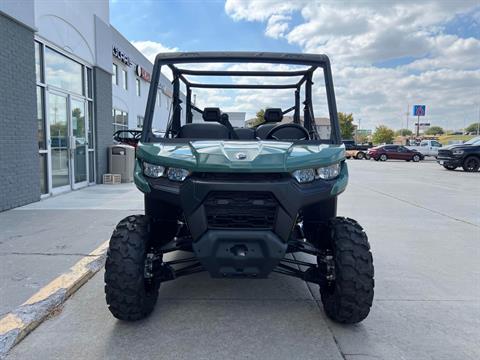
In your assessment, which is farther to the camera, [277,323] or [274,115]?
[274,115]

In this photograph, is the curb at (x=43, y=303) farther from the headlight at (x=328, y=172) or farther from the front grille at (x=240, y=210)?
the headlight at (x=328, y=172)

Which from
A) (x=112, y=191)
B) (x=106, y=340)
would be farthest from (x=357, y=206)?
(x=106, y=340)

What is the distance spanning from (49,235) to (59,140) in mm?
4477

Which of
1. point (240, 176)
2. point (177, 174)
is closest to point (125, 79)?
point (177, 174)

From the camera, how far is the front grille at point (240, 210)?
9.04ft

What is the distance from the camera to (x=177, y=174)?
2834 millimetres

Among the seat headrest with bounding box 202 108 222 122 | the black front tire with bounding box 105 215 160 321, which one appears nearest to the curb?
the black front tire with bounding box 105 215 160 321

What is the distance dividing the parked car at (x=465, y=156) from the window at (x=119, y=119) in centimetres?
1794

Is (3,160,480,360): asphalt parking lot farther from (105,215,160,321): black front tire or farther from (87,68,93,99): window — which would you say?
Answer: (87,68,93,99): window

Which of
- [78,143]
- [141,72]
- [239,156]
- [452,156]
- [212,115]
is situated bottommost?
[452,156]

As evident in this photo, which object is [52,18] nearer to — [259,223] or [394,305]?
[259,223]

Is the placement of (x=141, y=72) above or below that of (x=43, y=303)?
above

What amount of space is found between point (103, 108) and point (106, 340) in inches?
390

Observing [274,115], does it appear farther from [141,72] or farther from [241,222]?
[141,72]
